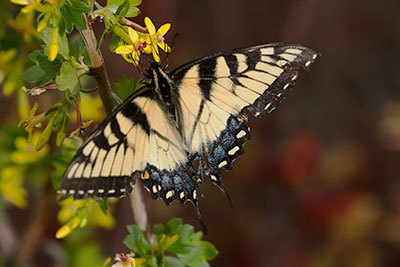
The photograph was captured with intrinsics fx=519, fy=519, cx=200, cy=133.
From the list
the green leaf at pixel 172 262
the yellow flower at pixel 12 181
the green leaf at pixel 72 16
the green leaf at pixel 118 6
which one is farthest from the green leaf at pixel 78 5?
the yellow flower at pixel 12 181

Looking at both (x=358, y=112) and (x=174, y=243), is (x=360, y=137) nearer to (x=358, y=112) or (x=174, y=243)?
(x=358, y=112)

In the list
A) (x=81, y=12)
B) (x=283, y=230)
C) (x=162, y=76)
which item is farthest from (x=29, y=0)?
(x=283, y=230)

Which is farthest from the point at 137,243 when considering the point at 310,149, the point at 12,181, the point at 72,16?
the point at 310,149

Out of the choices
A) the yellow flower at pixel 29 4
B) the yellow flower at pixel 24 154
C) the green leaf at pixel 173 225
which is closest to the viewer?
the yellow flower at pixel 29 4

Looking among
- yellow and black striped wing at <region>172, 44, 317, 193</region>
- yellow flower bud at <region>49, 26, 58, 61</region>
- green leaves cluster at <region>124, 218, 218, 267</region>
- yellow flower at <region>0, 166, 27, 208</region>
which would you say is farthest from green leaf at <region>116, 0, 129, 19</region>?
yellow flower at <region>0, 166, 27, 208</region>

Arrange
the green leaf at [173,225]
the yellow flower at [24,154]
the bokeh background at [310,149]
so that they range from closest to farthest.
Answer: the green leaf at [173,225] → the yellow flower at [24,154] → the bokeh background at [310,149]

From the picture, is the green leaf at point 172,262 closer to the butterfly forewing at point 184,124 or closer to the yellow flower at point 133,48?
the butterfly forewing at point 184,124
